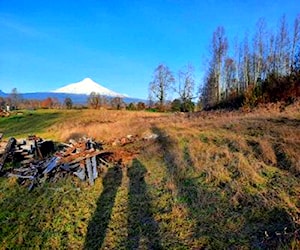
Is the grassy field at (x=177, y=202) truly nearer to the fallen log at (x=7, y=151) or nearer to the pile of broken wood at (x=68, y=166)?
the pile of broken wood at (x=68, y=166)

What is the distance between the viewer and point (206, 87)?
179ft

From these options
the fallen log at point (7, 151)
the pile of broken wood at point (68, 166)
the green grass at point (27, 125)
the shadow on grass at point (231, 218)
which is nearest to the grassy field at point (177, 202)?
the shadow on grass at point (231, 218)

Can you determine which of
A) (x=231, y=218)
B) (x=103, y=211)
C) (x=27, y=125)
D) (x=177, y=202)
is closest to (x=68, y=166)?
(x=103, y=211)

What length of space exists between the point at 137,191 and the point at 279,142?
5261 millimetres

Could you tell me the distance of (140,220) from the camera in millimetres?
6793

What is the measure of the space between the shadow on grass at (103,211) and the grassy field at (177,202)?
2cm

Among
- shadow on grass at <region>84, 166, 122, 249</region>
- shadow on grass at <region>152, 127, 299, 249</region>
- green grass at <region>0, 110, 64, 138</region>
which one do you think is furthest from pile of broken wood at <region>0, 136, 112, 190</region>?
green grass at <region>0, 110, 64, 138</region>

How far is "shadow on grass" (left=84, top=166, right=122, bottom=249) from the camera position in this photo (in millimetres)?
6249

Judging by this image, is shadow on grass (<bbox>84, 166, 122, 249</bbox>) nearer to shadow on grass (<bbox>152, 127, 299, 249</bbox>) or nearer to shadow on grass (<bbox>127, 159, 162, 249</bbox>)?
shadow on grass (<bbox>127, 159, 162, 249</bbox>)

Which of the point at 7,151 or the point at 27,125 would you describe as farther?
the point at 27,125

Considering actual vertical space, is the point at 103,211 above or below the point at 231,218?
below

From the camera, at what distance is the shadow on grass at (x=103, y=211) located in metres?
6.25

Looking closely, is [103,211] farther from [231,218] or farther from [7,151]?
[7,151]

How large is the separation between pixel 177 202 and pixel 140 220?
1.07 m
